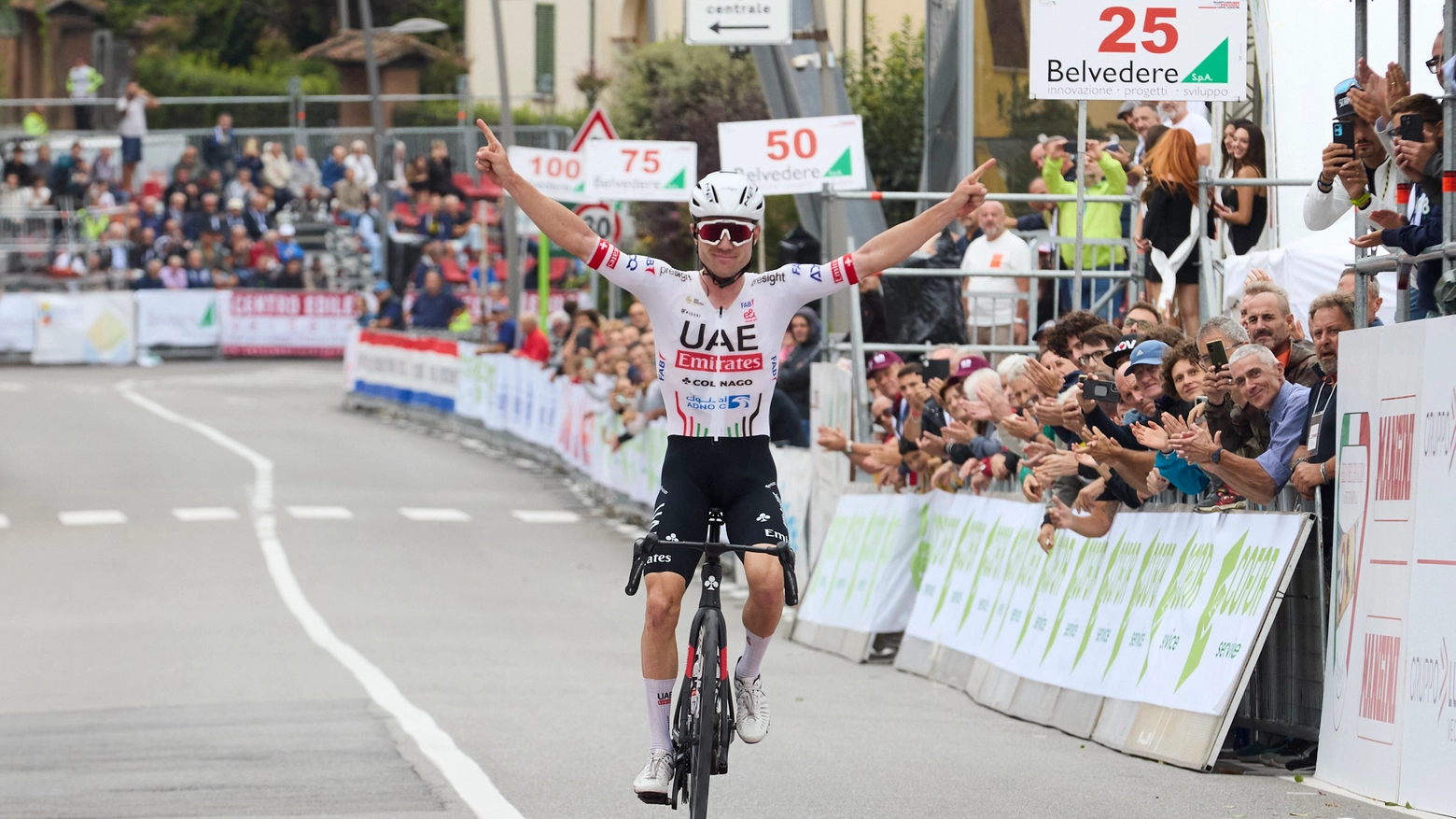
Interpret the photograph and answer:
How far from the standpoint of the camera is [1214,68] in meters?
13.6

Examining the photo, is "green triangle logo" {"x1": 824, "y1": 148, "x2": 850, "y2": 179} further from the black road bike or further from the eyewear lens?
the black road bike

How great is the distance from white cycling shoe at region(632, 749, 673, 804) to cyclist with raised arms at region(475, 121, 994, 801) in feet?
0.47

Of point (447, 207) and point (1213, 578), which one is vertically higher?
point (447, 207)

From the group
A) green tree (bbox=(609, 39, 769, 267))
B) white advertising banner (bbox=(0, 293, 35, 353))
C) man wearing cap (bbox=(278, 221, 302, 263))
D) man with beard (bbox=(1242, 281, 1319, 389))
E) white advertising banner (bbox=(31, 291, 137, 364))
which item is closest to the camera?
man with beard (bbox=(1242, 281, 1319, 389))

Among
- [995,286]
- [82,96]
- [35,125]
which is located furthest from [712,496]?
[82,96]

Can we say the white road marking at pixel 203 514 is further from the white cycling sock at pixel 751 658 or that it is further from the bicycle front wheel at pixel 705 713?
the bicycle front wheel at pixel 705 713

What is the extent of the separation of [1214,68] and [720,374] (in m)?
6.21

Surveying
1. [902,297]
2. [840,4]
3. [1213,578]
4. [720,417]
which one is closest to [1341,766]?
[1213,578]

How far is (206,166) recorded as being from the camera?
181ft

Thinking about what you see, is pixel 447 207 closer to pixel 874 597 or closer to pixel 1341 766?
pixel 874 597

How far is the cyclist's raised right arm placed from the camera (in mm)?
8422

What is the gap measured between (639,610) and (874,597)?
336 centimetres

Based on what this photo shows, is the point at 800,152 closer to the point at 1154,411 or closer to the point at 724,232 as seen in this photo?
the point at 1154,411

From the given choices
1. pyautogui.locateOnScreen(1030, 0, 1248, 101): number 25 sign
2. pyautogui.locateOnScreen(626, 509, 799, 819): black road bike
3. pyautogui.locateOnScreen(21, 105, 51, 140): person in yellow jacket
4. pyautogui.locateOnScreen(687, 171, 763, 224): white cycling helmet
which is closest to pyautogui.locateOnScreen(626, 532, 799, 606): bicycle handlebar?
pyautogui.locateOnScreen(626, 509, 799, 819): black road bike
